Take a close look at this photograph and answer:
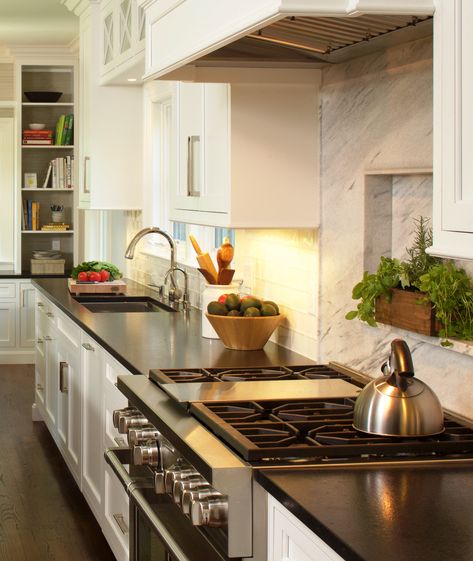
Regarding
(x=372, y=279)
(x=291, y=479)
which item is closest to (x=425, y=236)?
(x=372, y=279)

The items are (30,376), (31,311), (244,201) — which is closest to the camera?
(244,201)

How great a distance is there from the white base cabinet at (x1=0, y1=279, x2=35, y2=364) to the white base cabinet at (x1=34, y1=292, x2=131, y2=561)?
268 centimetres

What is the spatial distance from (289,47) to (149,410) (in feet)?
Result: 3.80

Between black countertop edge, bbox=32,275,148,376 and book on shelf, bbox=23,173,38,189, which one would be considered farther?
book on shelf, bbox=23,173,38,189

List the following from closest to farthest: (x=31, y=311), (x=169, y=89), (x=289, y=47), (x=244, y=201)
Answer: (x=289, y=47) → (x=244, y=201) → (x=169, y=89) → (x=31, y=311)

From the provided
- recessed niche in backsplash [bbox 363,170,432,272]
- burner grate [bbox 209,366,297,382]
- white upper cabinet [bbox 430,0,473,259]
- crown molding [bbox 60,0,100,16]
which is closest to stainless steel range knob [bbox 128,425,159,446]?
burner grate [bbox 209,366,297,382]

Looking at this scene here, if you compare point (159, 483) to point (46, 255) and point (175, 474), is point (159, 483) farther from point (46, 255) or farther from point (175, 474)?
point (46, 255)

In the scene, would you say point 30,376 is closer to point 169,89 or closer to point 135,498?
point 169,89

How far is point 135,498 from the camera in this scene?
9.04ft

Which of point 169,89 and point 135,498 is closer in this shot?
point 135,498

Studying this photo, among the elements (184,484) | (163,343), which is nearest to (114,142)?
(163,343)

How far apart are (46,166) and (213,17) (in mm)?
7059

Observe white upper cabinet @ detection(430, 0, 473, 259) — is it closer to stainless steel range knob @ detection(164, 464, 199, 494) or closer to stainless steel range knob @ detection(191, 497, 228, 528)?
stainless steel range knob @ detection(191, 497, 228, 528)

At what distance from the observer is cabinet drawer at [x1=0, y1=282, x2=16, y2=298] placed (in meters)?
8.82
